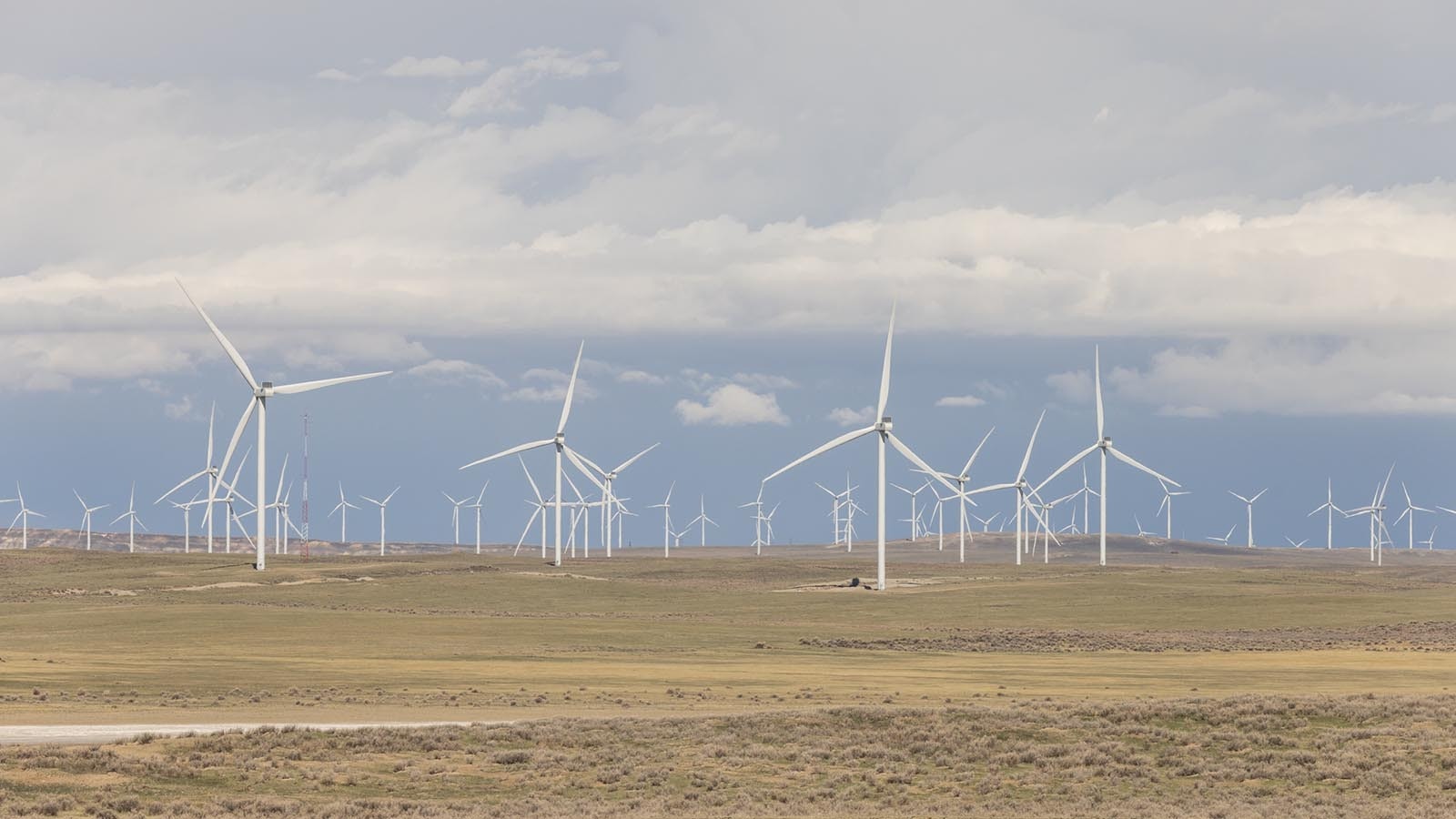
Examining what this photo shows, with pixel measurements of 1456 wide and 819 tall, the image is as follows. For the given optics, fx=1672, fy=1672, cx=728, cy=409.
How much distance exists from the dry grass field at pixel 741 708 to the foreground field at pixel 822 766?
11 cm

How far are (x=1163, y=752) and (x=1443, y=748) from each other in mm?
6690

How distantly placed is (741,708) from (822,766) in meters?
11.0

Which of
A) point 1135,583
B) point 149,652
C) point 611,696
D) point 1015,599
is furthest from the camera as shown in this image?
point 1135,583

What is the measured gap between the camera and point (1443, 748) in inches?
1615

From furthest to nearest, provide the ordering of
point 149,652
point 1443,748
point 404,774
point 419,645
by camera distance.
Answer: point 419,645 < point 149,652 < point 1443,748 < point 404,774

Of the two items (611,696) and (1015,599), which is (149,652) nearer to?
(611,696)

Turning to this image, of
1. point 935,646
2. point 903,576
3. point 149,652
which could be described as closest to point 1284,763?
point 935,646

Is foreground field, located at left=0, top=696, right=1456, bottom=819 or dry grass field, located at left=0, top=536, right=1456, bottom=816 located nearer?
foreground field, located at left=0, top=696, right=1456, bottom=819

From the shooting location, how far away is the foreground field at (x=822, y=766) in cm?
3588

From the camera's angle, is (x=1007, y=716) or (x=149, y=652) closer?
(x=1007, y=716)

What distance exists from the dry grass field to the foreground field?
0.11m

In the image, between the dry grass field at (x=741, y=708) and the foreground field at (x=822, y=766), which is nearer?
the foreground field at (x=822, y=766)

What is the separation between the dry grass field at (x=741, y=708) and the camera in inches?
1458

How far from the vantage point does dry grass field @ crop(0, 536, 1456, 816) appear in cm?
3703
